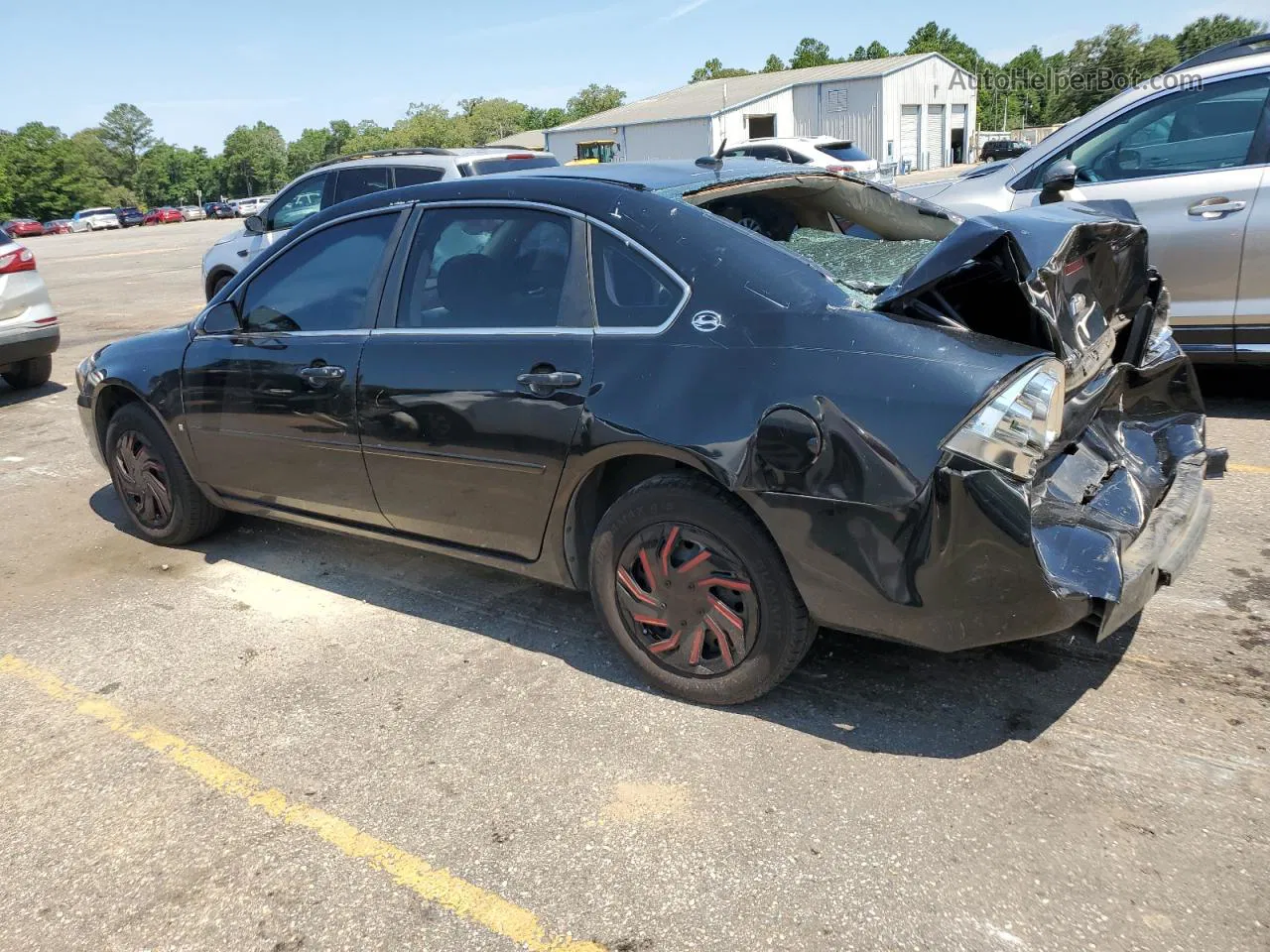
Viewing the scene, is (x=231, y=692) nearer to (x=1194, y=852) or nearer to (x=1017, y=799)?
(x=1017, y=799)

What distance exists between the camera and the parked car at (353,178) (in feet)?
31.0

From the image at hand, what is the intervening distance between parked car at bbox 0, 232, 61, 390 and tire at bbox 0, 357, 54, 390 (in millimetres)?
251

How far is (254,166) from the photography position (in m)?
105

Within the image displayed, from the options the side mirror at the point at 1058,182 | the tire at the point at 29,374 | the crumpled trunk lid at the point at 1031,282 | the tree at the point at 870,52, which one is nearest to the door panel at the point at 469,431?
the crumpled trunk lid at the point at 1031,282

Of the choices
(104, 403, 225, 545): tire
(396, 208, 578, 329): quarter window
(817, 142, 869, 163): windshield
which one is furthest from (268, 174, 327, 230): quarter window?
(817, 142, 869, 163): windshield

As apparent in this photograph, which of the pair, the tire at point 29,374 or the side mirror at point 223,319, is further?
the tire at point 29,374

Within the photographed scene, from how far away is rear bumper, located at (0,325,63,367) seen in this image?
8.38 m

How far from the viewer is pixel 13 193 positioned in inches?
2790

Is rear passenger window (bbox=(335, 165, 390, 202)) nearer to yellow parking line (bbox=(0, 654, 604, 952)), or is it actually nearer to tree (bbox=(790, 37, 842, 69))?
yellow parking line (bbox=(0, 654, 604, 952))

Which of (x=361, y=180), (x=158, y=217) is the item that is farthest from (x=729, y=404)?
(x=158, y=217)

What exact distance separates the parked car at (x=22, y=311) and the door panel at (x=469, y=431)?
6336 mm

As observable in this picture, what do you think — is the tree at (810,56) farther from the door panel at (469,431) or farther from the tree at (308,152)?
the door panel at (469,431)

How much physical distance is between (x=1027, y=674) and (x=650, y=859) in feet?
4.78

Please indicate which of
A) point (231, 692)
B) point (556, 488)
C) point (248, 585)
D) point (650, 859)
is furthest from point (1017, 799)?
point (248, 585)
